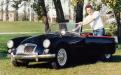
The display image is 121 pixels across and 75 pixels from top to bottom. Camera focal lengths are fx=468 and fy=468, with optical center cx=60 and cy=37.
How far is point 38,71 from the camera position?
12.2 metres

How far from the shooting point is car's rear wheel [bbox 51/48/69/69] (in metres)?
12.6

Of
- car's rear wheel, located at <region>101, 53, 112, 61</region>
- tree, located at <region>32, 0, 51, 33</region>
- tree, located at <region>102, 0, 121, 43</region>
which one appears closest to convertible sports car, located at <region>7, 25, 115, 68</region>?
car's rear wheel, located at <region>101, 53, 112, 61</region>

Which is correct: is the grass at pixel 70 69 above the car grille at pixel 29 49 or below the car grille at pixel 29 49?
below

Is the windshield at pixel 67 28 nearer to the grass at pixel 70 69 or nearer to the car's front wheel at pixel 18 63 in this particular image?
the grass at pixel 70 69

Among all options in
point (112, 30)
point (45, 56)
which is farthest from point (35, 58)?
point (112, 30)

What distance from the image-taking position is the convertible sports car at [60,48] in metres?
12.4

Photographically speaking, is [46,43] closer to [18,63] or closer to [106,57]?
[18,63]

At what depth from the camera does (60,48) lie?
12.7 meters

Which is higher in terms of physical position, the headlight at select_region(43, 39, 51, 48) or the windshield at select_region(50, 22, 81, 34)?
the windshield at select_region(50, 22, 81, 34)

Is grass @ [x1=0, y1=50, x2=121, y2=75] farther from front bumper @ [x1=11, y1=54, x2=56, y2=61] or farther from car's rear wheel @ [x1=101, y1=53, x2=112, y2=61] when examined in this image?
car's rear wheel @ [x1=101, y1=53, x2=112, y2=61]

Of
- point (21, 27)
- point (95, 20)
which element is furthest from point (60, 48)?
point (21, 27)

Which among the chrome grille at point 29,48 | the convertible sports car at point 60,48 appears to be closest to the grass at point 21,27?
the convertible sports car at point 60,48

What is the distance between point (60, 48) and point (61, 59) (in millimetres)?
318

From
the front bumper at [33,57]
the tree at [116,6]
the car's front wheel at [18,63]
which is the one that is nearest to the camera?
the front bumper at [33,57]
